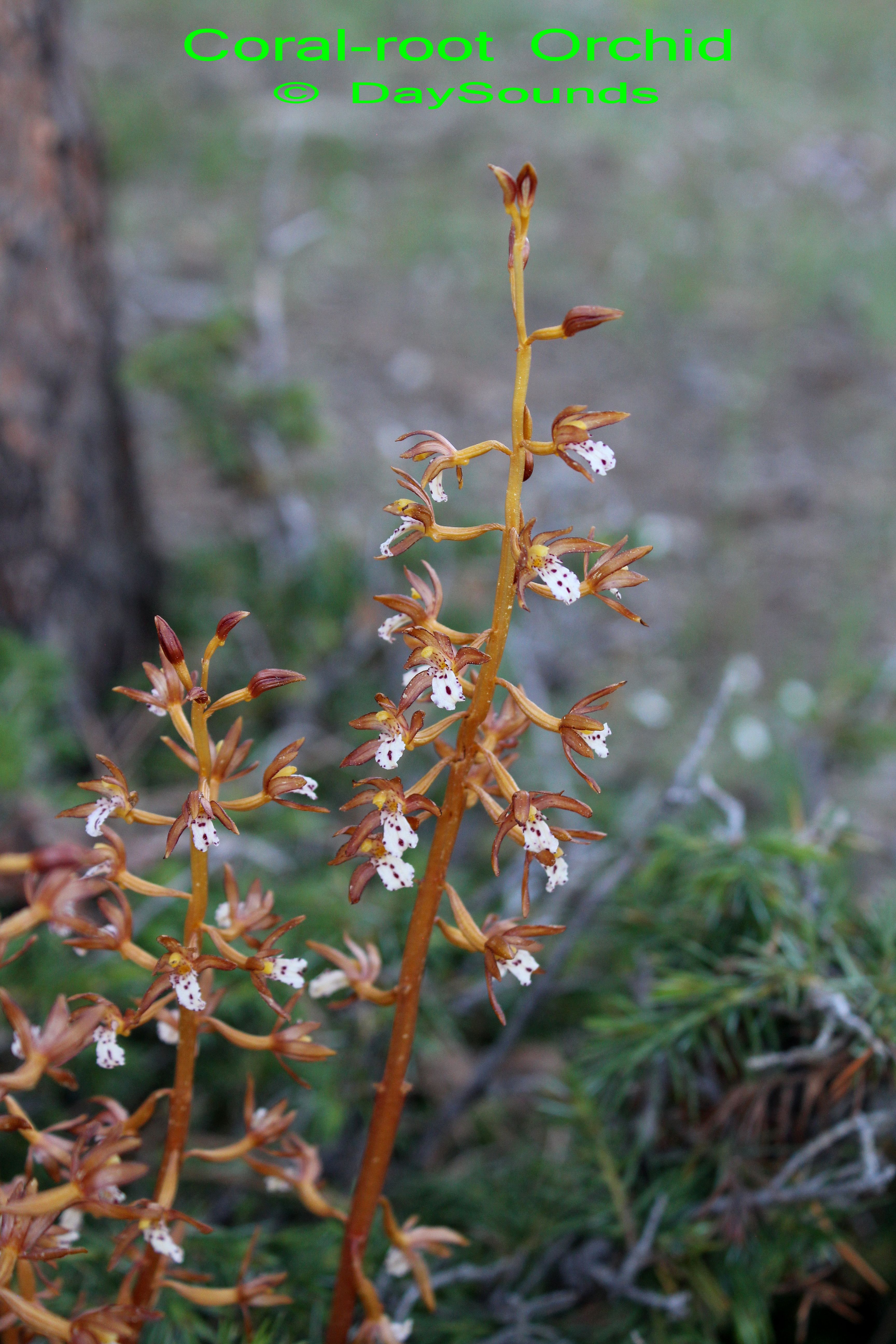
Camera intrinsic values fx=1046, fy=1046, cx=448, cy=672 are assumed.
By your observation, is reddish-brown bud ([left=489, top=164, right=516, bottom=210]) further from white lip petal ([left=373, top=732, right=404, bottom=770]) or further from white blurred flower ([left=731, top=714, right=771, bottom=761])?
white blurred flower ([left=731, top=714, right=771, bottom=761])

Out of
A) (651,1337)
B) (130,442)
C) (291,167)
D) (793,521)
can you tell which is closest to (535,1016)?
(651,1337)

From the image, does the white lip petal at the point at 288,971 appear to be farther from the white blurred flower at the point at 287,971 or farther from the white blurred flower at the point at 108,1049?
the white blurred flower at the point at 108,1049

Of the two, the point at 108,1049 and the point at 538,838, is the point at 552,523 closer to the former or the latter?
the point at 538,838

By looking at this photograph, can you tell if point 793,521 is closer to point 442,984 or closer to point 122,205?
point 442,984

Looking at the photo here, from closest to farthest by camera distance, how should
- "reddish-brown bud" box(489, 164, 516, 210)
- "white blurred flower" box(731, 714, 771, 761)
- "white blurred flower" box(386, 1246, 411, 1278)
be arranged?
"reddish-brown bud" box(489, 164, 516, 210) < "white blurred flower" box(386, 1246, 411, 1278) < "white blurred flower" box(731, 714, 771, 761)

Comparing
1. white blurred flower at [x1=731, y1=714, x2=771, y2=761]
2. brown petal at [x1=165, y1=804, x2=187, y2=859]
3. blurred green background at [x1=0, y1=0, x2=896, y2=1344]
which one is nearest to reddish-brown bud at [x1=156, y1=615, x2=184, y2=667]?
brown petal at [x1=165, y1=804, x2=187, y2=859]

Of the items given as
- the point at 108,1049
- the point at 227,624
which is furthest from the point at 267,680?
the point at 108,1049
